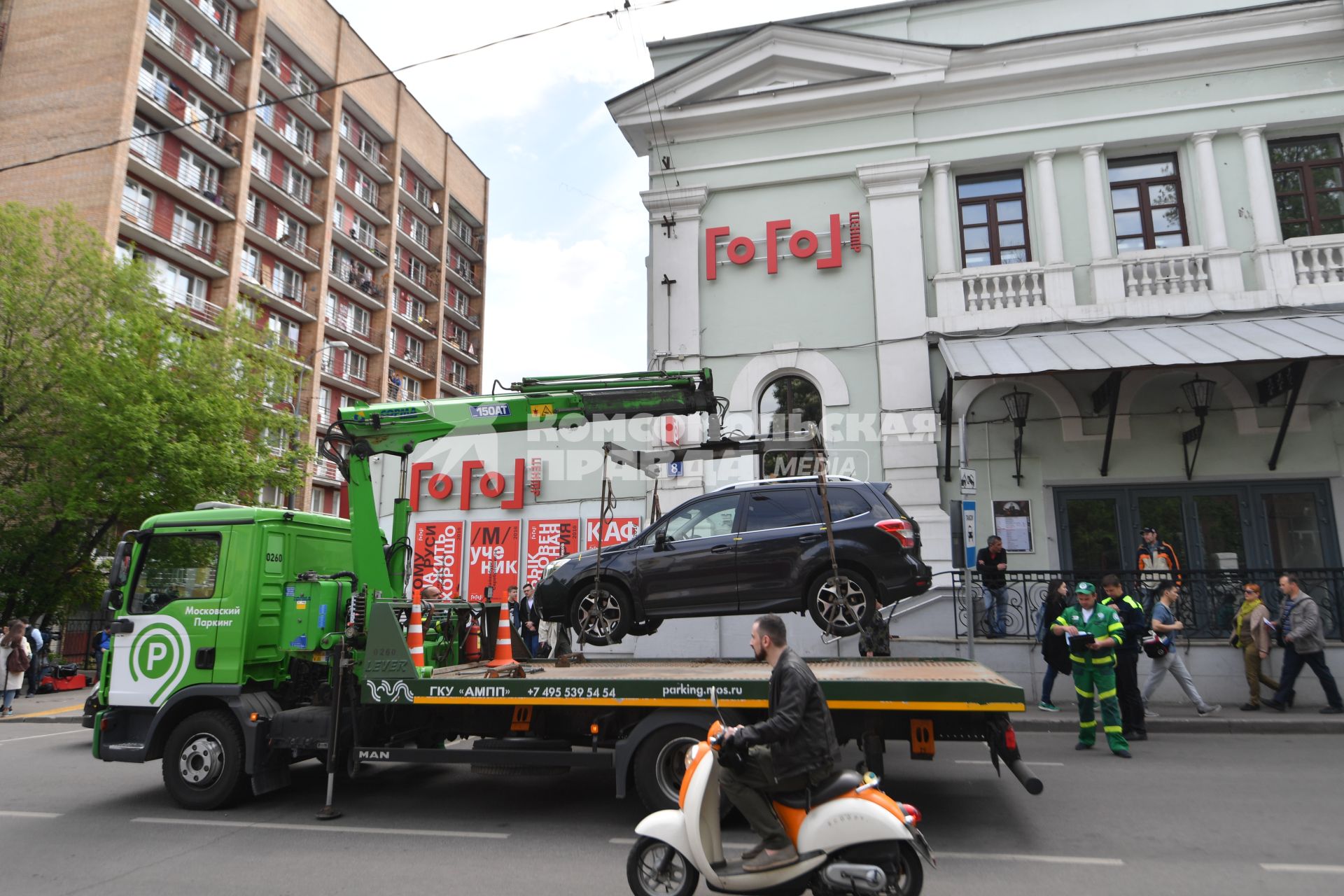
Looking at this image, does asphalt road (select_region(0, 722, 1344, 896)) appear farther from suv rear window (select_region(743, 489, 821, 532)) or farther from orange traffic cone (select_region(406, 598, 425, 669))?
suv rear window (select_region(743, 489, 821, 532))

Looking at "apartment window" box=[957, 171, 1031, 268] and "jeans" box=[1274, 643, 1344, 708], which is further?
"apartment window" box=[957, 171, 1031, 268]

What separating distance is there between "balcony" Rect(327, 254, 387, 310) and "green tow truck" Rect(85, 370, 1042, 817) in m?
38.1

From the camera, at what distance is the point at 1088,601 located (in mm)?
9344

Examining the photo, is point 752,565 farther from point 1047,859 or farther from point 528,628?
point 528,628

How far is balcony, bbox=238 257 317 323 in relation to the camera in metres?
36.2

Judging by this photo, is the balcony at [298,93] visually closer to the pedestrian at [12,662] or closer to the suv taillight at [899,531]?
the pedestrian at [12,662]

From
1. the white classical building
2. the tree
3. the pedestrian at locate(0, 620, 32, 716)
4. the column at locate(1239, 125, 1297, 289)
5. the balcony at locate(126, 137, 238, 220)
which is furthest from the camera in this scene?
the balcony at locate(126, 137, 238, 220)

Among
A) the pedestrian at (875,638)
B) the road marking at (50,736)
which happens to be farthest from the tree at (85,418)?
the pedestrian at (875,638)

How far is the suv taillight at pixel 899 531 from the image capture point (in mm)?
7910

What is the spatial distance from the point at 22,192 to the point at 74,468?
17.7 meters

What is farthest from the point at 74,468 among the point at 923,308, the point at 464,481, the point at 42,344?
the point at 923,308

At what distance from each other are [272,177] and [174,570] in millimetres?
37836

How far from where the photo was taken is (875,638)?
8773mm

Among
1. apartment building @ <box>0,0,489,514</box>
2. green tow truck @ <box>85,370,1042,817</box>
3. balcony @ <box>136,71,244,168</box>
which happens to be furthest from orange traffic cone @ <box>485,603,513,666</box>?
balcony @ <box>136,71,244,168</box>
